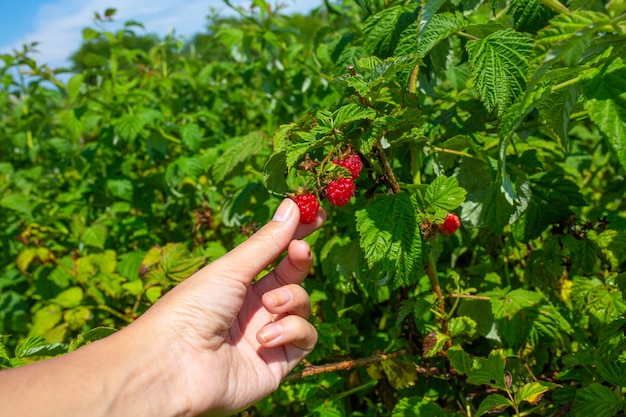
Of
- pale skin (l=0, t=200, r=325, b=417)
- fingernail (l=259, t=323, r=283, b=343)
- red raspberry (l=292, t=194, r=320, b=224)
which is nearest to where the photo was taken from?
pale skin (l=0, t=200, r=325, b=417)

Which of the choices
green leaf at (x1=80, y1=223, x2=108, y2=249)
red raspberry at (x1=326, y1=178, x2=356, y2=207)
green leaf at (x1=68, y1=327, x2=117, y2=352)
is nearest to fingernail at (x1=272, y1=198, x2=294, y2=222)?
red raspberry at (x1=326, y1=178, x2=356, y2=207)

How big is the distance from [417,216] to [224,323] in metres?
0.54

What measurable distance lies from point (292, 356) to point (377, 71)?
0.83 meters

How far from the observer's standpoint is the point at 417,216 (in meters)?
1.29

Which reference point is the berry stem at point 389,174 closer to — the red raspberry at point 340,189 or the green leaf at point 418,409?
the red raspberry at point 340,189

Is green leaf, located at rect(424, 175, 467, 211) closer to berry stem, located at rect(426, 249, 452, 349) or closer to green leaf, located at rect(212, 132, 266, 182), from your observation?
berry stem, located at rect(426, 249, 452, 349)

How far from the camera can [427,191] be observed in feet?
4.25

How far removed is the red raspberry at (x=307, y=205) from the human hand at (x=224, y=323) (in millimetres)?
22

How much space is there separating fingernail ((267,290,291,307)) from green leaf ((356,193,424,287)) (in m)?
0.24

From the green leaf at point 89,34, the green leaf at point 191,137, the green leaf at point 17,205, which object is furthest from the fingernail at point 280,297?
the green leaf at point 89,34

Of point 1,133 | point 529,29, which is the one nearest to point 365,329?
point 529,29

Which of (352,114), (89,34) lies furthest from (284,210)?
(89,34)

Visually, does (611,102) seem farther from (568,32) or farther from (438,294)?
(438,294)

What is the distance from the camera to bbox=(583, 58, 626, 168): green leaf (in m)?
0.89
